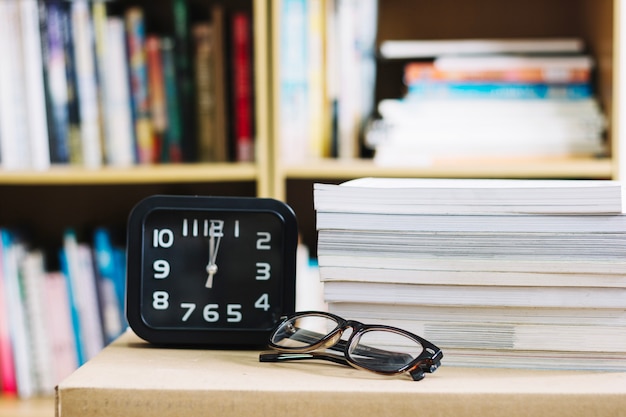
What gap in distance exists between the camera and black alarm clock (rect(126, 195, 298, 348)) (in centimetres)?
75

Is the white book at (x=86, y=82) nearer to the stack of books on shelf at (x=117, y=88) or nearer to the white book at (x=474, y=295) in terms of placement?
the stack of books on shelf at (x=117, y=88)

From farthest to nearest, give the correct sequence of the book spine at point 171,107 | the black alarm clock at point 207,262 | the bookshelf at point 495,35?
the book spine at point 171,107
the bookshelf at point 495,35
the black alarm clock at point 207,262

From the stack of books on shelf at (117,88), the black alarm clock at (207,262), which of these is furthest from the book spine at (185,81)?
the black alarm clock at (207,262)

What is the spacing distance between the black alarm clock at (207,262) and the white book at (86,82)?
31.9 inches

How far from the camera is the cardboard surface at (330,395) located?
0.60 m

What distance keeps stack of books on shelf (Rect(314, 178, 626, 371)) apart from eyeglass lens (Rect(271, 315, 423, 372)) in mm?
16

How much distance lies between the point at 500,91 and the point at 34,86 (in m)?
0.94

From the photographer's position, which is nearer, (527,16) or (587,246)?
(587,246)

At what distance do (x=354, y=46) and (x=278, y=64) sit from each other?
187 millimetres

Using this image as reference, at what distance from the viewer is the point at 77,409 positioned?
61 centimetres

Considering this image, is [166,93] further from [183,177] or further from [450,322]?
[450,322]

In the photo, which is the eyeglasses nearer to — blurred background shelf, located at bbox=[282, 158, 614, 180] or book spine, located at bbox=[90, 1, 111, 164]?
blurred background shelf, located at bbox=[282, 158, 614, 180]

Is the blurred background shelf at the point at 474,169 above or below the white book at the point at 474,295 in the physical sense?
above

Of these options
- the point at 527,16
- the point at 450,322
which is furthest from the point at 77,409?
the point at 527,16
